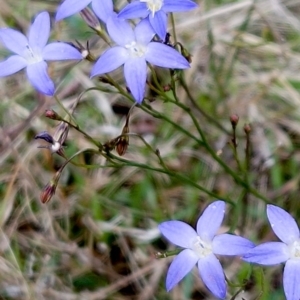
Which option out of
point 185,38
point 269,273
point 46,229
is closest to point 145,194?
point 46,229

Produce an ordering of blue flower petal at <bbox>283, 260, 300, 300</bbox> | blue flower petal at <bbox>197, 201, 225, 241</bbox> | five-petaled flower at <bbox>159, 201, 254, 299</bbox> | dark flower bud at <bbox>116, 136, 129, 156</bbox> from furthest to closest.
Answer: dark flower bud at <bbox>116, 136, 129, 156</bbox>
blue flower petal at <bbox>197, 201, 225, 241</bbox>
five-petaled flower at <bbox>159, 201, 254, 299</bbox>
blue flower petal at <bbox>283, 260, 300, 300</bbox>

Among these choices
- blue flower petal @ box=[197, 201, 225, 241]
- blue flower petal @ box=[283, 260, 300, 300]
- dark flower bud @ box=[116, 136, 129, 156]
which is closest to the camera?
blue flower petal @ box=[283, 260, 300, 300]

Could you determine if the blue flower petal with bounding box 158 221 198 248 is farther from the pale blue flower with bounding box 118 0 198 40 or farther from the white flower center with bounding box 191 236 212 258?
the pale blue flower with bounding box 118 0 198 40

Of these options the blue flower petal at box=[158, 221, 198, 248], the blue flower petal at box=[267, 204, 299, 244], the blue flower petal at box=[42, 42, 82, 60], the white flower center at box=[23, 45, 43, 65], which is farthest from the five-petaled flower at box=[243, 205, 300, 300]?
the white flower center at box=[23, 45, 43, 65]

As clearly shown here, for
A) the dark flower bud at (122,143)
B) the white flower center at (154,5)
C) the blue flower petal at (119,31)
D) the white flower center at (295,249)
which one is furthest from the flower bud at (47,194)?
the white flower center at (295,249)

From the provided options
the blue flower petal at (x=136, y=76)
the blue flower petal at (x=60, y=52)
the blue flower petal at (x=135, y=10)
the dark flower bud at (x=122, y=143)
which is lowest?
the dark flower bud at (x=122, y=143)

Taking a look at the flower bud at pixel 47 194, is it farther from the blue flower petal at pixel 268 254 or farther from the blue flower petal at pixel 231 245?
the blue flower petal at pixel 268 254

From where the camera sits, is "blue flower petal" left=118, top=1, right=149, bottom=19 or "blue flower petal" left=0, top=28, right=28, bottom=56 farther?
"blue flower petal" left=0, top=28, right=28, bottom=56
